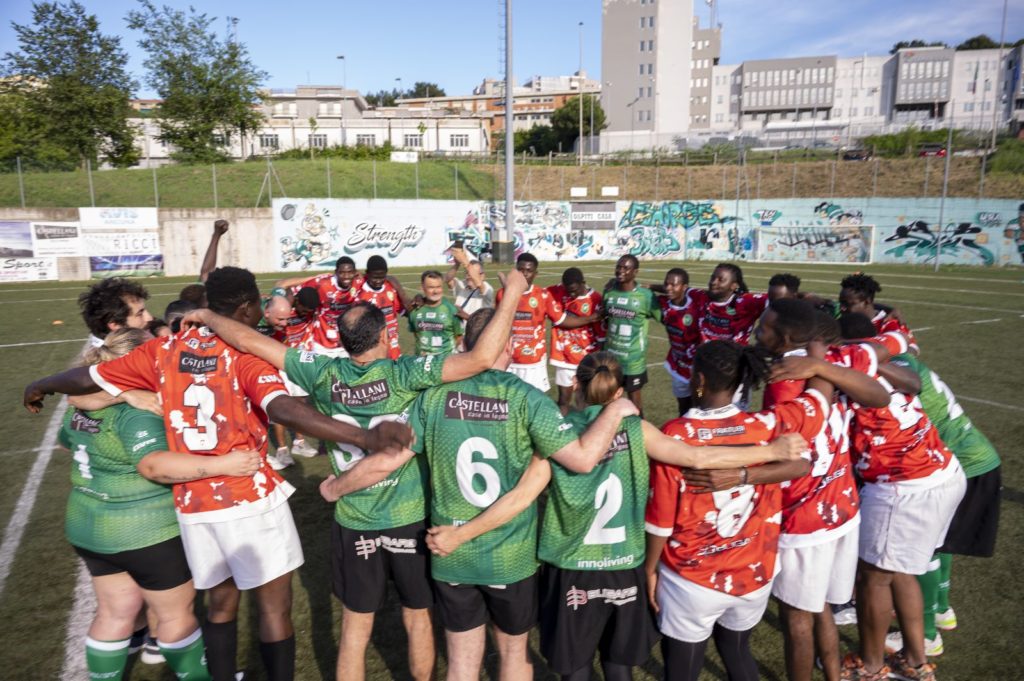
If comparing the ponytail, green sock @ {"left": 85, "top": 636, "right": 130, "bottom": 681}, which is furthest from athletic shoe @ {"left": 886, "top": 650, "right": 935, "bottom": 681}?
green sock @ {"left": 85, "top": 636, "right": 130, "bottom": 681}

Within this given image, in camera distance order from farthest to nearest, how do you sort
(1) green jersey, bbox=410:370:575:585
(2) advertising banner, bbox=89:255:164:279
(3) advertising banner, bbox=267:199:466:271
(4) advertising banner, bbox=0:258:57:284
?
(3) advertising banner, bbox=267:199:466:271, (2) advertising banner, bbox=89:255:164:279, (4) advertising banner, bbox=0:258:57:284, (1) green jersey, bbox=410:370:575:585

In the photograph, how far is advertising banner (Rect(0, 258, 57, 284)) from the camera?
1053 inches

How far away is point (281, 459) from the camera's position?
8344mm

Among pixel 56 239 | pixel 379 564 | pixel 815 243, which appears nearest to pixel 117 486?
pixel 379 564

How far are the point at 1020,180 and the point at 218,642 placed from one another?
46149 millimetres

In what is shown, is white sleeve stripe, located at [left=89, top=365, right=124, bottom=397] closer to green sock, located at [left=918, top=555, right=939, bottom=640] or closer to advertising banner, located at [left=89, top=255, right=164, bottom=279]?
green sock, located at [left=918, top=555, right=939, bottom=640]

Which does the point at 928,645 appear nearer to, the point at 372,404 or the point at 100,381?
the point at 372,404

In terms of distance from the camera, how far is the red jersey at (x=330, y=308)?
359 inches

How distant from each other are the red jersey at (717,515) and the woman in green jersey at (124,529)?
86.9 inches

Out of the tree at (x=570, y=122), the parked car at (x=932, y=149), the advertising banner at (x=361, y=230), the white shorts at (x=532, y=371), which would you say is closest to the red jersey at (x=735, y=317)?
the white shorts at (x=532, y=371)

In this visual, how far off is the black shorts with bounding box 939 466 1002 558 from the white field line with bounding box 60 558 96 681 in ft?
20.0

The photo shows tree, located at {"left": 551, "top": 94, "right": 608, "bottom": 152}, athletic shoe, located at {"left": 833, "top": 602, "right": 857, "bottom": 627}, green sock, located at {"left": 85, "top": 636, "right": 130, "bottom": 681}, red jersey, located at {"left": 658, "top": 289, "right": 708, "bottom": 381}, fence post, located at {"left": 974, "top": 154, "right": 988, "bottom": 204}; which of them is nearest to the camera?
green sock, located at {"left": 85, "top": 636, "right": 130, "bottom": 681}

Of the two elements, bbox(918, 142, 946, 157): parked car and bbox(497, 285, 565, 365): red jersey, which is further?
bbox(918, 142, 946, 157): parked car

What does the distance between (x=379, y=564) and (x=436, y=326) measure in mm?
5375
